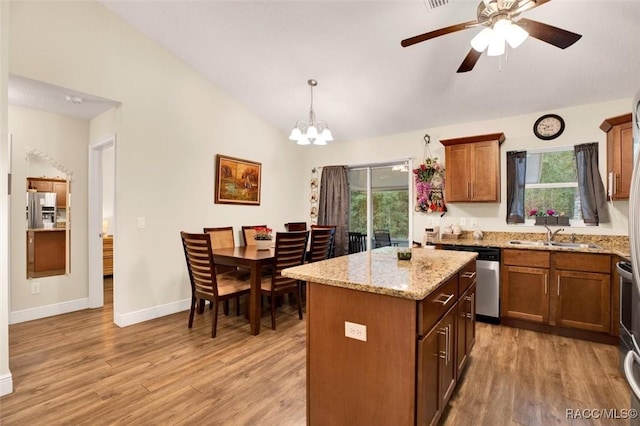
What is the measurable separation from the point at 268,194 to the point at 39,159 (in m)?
2.88

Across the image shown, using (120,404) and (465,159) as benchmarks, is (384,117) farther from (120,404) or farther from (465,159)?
(120,404)

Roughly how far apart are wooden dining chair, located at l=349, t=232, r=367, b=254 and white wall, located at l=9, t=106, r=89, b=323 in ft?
12.5

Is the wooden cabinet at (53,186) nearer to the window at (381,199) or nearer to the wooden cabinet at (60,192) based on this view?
the wooden cabinet at (60,192)

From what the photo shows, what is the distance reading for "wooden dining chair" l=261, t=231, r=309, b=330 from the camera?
3.14 meters

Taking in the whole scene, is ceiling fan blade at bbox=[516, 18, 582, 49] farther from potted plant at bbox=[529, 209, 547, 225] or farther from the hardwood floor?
the hardwood floor

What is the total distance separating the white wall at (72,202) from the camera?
130 inches

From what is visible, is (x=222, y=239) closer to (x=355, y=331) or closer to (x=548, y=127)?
(x=355, y=331)

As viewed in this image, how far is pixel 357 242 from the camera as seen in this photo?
5.25 metres

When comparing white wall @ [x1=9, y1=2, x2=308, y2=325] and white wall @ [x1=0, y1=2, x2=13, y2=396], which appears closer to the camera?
white wall @ [x1=0, y1=2, x2=13, y2=396]

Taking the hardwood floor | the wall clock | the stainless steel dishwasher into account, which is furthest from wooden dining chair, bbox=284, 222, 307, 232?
the wall clock

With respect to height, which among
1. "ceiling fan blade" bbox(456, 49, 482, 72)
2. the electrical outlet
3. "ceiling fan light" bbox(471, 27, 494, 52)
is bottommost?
the electrical outlet

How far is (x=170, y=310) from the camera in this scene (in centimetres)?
364

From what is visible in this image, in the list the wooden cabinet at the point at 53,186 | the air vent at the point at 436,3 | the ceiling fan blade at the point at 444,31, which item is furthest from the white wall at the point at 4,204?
the air vent at the point at 436,3

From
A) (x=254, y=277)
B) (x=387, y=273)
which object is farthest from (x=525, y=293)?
(x=254, y=277)
